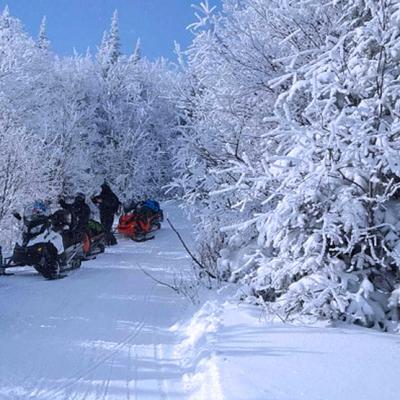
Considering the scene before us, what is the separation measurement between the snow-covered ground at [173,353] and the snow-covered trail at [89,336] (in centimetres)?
1

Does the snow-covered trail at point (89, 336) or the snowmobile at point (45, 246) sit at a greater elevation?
the snowmobile at point (45, 246)

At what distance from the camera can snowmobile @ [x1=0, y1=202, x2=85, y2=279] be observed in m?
8.30

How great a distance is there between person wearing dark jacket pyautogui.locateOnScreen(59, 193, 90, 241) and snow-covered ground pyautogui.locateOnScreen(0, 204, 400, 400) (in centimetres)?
266

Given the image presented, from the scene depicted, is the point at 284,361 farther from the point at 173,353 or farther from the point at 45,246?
the point at 45,246

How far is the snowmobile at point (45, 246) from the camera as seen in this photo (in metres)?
8.30

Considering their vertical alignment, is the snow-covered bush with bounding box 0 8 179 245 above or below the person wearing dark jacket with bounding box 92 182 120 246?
above

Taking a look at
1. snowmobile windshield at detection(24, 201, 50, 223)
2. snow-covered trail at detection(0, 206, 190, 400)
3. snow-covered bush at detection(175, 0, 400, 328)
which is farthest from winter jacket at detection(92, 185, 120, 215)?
snow-covered bush at detection(175, 0, 400, 328)

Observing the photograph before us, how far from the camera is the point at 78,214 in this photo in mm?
10648

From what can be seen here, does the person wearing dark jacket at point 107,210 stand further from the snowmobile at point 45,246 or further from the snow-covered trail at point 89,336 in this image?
the snow-covered trail at point 89,336

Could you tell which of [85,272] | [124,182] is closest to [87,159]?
[124,182]

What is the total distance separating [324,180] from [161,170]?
72.8 ft

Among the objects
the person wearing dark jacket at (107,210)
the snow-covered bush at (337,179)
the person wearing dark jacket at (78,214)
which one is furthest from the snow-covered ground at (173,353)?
the person wearing dark jacket at (107,210)

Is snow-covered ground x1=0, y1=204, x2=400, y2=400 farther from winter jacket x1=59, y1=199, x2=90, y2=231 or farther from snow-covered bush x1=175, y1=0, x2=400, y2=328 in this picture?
winter jacket x1=59, y1=199, x2=90, y2=231

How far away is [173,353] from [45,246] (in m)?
4.40
